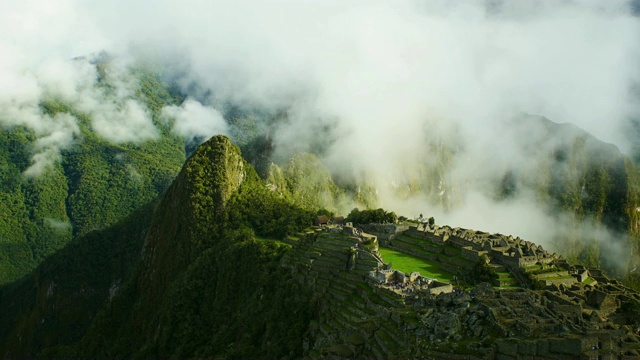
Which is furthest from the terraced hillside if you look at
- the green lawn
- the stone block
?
the green lawn

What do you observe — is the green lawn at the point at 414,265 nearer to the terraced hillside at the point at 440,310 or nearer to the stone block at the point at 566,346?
the terraced hillside at the point at 440,310

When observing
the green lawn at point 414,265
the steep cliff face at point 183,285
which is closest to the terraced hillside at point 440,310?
the green lawn at point 414,265

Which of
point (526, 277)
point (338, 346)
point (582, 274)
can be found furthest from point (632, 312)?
point (338, 346)

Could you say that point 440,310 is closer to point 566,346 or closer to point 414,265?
point 566,346

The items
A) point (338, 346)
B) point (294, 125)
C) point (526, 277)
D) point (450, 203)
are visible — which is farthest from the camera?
point (450, 203)

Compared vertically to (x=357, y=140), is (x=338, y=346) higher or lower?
lower

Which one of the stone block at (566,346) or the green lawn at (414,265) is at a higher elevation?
the green lawn at (414,265)

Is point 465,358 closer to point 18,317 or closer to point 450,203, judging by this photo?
point 18,317
